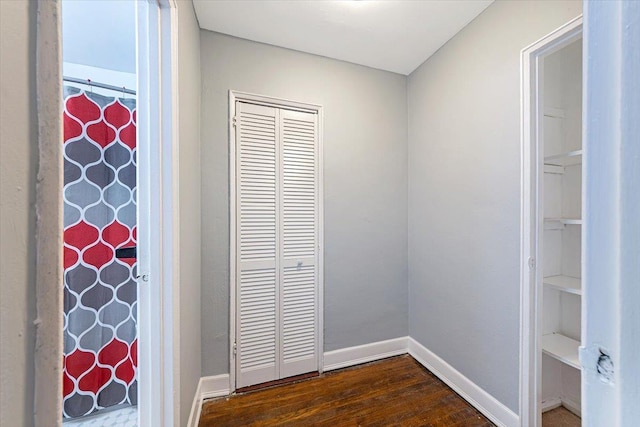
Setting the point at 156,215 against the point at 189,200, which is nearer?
the point at 156,215

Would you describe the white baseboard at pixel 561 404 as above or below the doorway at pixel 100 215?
below

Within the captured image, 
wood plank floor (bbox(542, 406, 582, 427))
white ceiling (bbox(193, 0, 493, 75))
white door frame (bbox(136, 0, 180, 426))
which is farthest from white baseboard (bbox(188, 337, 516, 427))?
white ceiling (bbox(193, 0, 493, 75))

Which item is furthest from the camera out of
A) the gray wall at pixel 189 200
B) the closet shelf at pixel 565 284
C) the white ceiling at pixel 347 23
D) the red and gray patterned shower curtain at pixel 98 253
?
the white ceiling at pixel 347 23

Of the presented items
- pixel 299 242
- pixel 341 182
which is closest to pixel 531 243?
pixel 341 182

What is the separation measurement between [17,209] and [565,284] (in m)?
2.17

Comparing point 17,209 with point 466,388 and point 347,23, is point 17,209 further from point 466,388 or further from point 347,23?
point 466,388

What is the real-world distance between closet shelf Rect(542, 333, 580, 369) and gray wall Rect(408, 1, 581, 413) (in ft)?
0.68

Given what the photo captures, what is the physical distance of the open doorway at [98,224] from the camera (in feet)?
4.86

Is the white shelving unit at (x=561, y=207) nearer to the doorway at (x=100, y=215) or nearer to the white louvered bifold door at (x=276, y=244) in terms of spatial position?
the white louvered bifold door at (x=276, y=244)

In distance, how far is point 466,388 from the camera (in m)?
1.73

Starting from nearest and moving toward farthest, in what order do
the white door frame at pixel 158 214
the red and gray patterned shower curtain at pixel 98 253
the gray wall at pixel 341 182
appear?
the white door frame at pixel 158 214
the red and gray patterned shower curtain at pixel 98 253
the gray wall at pixel 341 182

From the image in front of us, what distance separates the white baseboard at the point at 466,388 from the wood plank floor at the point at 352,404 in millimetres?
41

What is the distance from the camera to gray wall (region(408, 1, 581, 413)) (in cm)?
147

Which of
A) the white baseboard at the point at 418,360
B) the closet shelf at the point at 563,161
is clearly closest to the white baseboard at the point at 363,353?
the white baseboard at the point at 418,360
